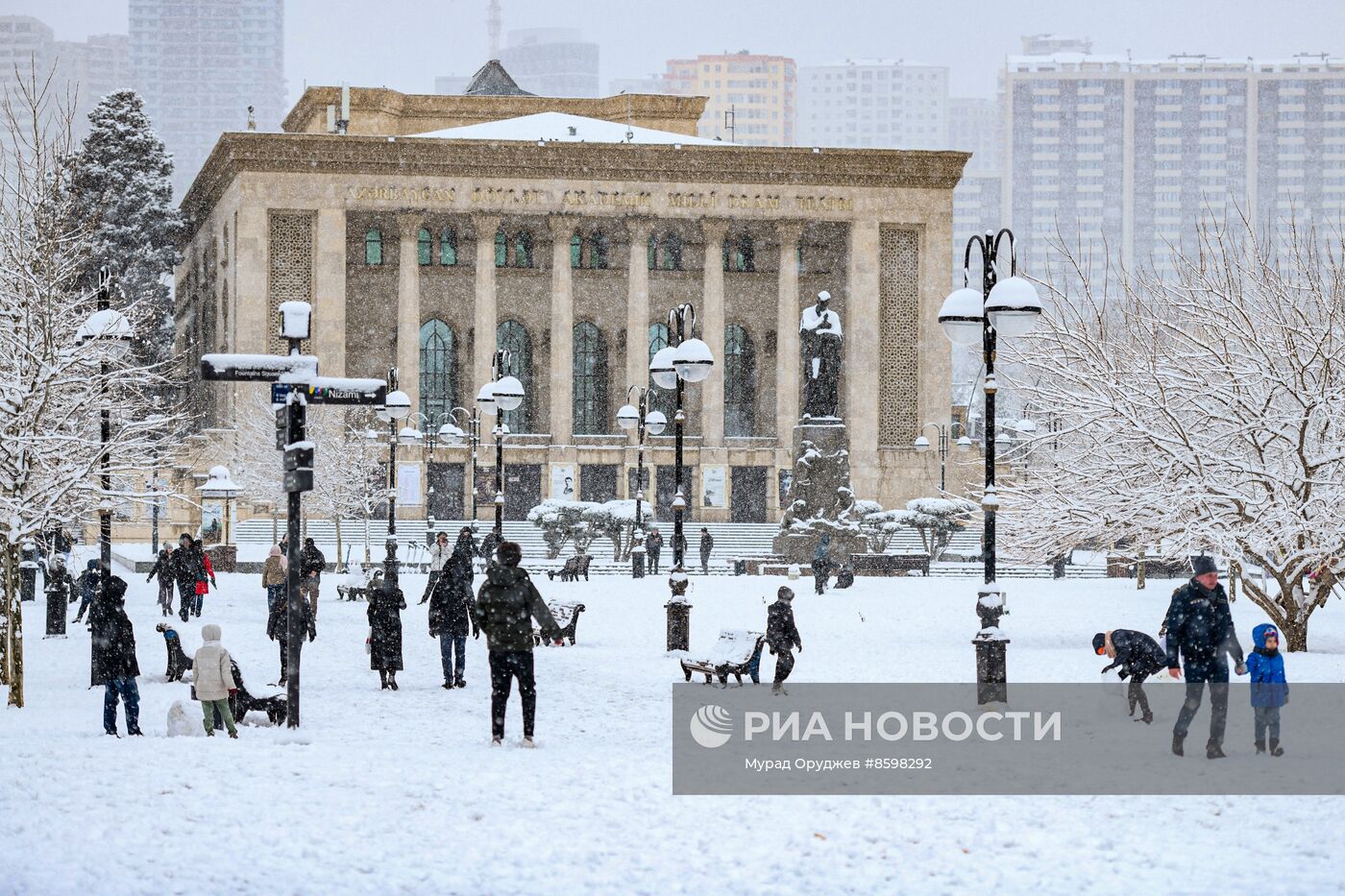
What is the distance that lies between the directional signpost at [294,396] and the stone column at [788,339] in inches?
2061

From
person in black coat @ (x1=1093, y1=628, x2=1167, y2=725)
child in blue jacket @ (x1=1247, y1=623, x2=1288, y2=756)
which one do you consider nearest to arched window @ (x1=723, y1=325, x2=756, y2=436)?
person in black coat @ (x1=1093, y1=628, x2=1167, y2=725)

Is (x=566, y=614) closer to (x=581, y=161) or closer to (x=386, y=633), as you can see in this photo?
(x=386, y=633)

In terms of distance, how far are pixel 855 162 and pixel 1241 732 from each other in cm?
5286

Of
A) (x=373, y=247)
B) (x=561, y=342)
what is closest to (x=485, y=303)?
(x=561, y=342)

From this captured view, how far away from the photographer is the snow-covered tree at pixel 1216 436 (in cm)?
2000

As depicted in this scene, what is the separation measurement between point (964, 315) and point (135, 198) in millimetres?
57344

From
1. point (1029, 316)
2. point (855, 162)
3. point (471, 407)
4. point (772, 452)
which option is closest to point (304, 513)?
point (471, 407)

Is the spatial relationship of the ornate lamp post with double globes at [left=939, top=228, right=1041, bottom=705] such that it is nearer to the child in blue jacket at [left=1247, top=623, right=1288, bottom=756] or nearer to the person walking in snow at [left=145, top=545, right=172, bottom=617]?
the child in blue jacket at [left=1247, top=623, right=1288, bottom=756]

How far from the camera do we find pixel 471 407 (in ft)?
218

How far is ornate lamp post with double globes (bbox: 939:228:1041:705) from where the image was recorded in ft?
46.5

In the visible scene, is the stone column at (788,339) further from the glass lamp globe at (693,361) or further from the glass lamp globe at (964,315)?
the glass lamp globe at (964,315)

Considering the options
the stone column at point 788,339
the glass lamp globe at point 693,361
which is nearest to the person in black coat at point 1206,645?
the glass lamp globe at point 693,361

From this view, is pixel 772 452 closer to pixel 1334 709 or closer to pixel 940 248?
pixel 940 248

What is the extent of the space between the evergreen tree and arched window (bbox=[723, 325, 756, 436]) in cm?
2287
